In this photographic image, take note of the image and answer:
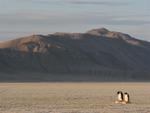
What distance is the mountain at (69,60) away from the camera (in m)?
146

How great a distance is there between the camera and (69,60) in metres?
160

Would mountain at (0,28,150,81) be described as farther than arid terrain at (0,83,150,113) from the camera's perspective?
Yes

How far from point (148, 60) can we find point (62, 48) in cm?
3073

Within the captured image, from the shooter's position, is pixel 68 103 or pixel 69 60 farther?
pixel 69 60

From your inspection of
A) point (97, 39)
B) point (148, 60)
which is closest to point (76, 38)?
point (97, 39)

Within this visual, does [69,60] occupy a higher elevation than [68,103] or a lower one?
higher

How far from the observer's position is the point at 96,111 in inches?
1048

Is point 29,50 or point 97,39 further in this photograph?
point 97,39

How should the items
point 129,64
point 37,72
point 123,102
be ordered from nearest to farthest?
point 123,102 → point 37,72 → point 129,64

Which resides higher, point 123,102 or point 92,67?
point 92,67

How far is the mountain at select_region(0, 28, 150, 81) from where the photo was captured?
146 m

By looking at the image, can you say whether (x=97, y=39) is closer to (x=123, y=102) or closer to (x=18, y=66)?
(x=18, y=66)

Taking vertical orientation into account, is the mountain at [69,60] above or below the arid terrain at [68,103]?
above

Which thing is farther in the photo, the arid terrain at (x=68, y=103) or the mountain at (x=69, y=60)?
the mountain at (x=69, y=60)
